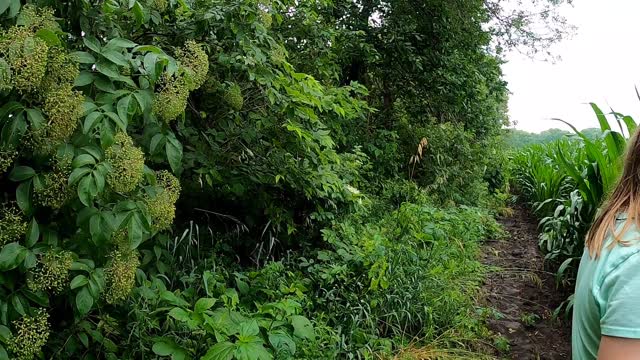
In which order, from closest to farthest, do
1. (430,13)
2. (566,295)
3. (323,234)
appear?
(323,234), (566,295), (430,13)

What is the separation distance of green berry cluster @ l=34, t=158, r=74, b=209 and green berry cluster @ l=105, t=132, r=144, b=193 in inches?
4.8

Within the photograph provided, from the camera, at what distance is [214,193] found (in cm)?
352

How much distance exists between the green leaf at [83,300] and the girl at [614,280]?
1.46 metres

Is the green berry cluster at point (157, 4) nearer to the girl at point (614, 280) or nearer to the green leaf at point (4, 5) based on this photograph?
the green leaf at point (4, 5)

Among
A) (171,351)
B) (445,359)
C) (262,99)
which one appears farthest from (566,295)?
(171,351)

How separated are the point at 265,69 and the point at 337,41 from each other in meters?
2.78

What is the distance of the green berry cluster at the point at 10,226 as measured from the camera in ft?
5.18

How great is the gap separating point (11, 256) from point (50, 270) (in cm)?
12

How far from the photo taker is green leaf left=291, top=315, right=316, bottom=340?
2430mm

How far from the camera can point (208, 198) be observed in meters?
3.64

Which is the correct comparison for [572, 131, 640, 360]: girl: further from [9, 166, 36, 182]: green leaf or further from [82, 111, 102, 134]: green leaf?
[9, 166, 36, 182]: green leaf

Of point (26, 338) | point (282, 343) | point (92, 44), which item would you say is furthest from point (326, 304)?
point (92, 44)

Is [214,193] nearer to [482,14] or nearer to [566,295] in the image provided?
[566,295]

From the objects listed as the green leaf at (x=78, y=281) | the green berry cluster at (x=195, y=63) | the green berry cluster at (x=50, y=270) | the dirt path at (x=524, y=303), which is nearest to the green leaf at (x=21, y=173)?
the green berry cluster at (x=50, y=270)
